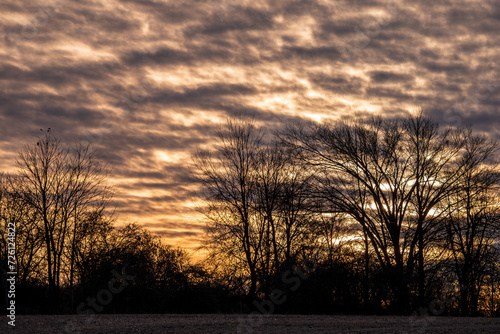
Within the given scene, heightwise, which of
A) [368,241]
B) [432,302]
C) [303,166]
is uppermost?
[303,166]

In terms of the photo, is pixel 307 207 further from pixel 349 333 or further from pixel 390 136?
pixel 349 333

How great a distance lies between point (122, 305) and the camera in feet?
100

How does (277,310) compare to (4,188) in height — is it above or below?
below

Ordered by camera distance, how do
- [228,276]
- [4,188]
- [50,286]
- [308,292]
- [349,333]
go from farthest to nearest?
[4,188], [228,276], [50,286], [308,292], [349,333]

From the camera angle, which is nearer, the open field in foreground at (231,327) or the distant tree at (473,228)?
the open field in foreground at (231,327)

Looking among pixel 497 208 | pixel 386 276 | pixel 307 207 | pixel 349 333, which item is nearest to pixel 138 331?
pixel 349 333

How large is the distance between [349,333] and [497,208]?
2719cm

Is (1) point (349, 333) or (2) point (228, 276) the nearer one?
(1) point (349, 333)

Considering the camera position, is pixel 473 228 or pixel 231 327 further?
pixel 473 228

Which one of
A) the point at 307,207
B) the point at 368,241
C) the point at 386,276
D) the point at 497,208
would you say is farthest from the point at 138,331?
the point at 497,208

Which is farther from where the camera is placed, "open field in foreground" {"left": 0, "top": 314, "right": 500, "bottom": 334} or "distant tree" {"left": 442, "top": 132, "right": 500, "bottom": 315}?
"distant tree" {"left": 442, "top": 132, "right": 500, "bottom": 315}

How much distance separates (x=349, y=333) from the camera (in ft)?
47.9

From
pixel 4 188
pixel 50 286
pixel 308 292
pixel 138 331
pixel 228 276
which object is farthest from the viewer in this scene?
pixel 4 188

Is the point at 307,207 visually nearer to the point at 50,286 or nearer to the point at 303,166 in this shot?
the point at 303,166
